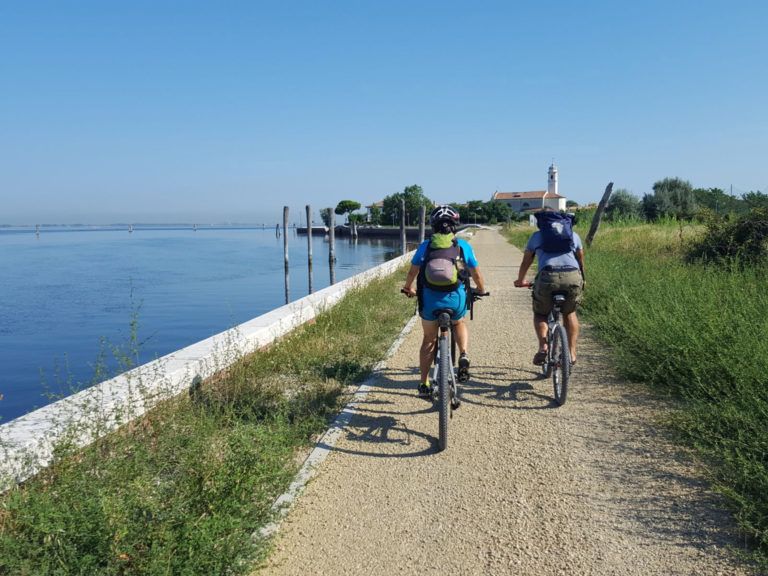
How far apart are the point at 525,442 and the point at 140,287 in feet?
80.0

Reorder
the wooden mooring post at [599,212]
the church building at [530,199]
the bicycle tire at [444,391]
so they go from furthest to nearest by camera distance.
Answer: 1. the church building at [530,199]
2. the wooden mooring post at [599,212]
3. the bicycle tire at [444,391]

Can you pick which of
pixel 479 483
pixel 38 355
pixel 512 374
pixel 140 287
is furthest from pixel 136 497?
pixel 140 287

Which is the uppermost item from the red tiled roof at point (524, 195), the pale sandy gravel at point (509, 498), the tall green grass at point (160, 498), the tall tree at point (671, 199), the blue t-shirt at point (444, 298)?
the red tiled roof at point (524, 195)

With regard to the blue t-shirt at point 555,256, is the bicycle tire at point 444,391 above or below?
below

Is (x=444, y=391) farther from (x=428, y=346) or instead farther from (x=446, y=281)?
(x=446, y=281)

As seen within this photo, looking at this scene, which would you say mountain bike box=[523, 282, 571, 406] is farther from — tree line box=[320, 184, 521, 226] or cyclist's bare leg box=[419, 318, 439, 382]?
tree line box=[320, 184, 521, 226]

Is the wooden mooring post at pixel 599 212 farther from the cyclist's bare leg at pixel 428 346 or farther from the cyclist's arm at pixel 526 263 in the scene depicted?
the cyclist's bare leg at pixel 428 346

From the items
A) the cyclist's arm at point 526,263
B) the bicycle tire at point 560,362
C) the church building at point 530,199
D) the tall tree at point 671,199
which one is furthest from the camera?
the church building at point 530,199

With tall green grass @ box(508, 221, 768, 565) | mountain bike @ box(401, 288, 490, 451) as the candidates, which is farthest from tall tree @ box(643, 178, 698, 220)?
mountain bike @ box(401, 288, 490, 451)

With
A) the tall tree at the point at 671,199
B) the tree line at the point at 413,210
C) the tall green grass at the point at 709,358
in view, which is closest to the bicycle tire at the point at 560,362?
the tall green grass at the point at 709,358

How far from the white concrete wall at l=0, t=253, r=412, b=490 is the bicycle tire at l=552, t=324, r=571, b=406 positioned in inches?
123

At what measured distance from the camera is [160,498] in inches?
114

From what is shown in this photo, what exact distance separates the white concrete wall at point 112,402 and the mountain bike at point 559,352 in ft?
10.2

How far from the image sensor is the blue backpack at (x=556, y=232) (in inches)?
204
